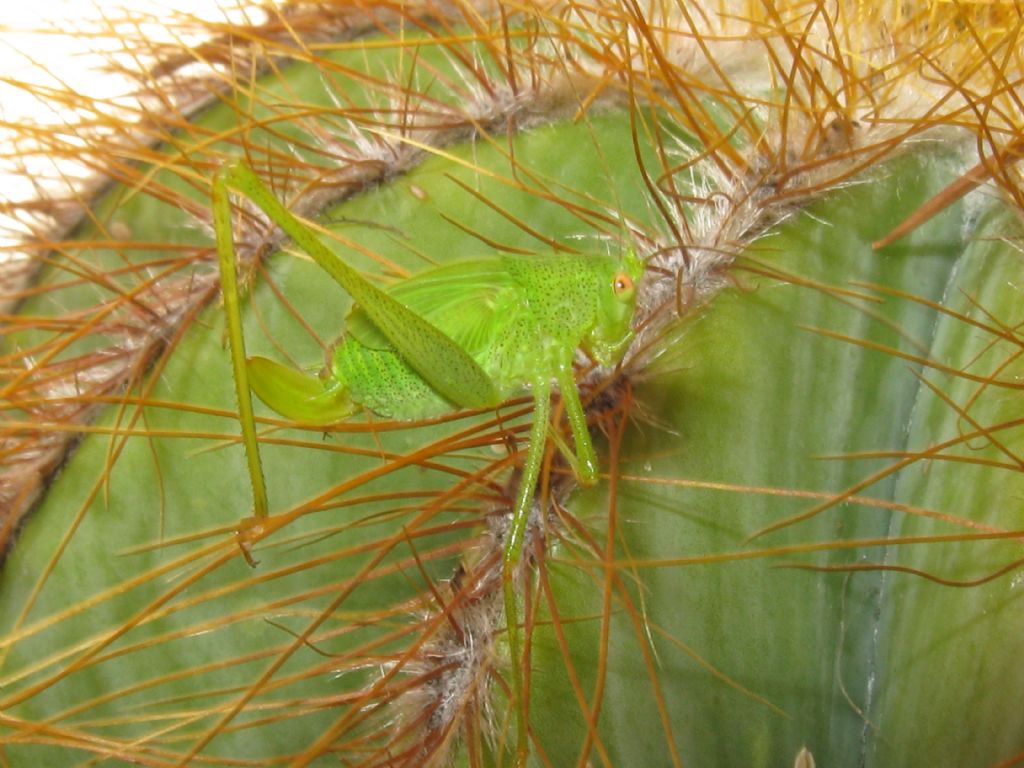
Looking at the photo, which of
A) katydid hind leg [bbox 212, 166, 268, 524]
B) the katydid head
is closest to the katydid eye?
the katydid head

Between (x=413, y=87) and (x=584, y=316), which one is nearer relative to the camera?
(x=584, y=316)

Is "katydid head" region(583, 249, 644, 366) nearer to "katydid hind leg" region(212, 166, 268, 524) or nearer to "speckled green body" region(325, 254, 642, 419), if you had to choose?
"speckled green body" region(325, 254, 642, 419)

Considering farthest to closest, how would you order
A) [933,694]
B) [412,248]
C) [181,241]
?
[181,241] → [412,248] → [933,694]

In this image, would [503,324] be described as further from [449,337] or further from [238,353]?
[238,353]

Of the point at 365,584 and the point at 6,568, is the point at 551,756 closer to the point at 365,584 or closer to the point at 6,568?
the point at 365,584

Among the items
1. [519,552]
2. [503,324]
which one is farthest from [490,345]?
[519,552]

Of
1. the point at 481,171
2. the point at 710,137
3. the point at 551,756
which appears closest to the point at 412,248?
the point at 481,171
